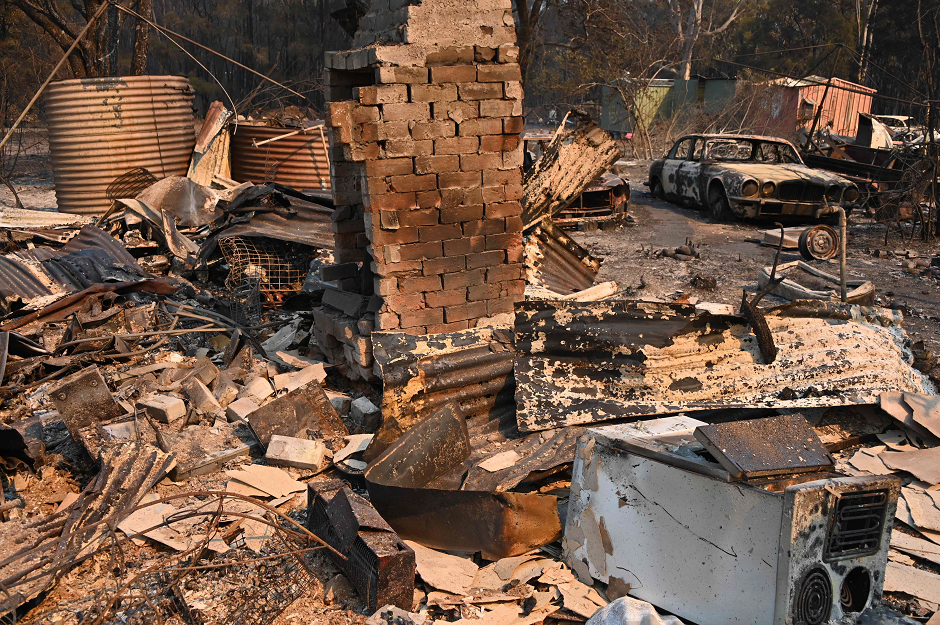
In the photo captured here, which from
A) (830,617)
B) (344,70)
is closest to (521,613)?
(830,617)

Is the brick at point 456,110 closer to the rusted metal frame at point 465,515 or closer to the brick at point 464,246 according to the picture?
the brick at point 464,246

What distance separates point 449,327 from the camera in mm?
4531

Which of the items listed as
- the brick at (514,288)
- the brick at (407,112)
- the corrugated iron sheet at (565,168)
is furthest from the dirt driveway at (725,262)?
the brick at (407,112)

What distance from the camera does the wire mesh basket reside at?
6.88 meters

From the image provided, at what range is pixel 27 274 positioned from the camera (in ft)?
20.7

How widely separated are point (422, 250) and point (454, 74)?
1.07 metres

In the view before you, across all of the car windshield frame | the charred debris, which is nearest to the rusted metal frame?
the charred debris

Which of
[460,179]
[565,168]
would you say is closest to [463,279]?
[460,179]

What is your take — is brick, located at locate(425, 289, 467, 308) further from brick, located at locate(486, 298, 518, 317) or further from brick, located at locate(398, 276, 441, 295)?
brick, located at locate(486, 298, 518, 317)

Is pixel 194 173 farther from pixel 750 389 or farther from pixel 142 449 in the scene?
pixel 750 389

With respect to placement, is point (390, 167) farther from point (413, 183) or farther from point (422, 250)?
point (422, 250)

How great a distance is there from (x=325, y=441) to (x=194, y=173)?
25.4 feet

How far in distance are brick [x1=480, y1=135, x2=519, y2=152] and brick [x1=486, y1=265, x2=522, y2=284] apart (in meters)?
0.76

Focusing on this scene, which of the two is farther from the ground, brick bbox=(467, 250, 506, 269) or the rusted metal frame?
brick bbox=(467, 250, 506, 269)
